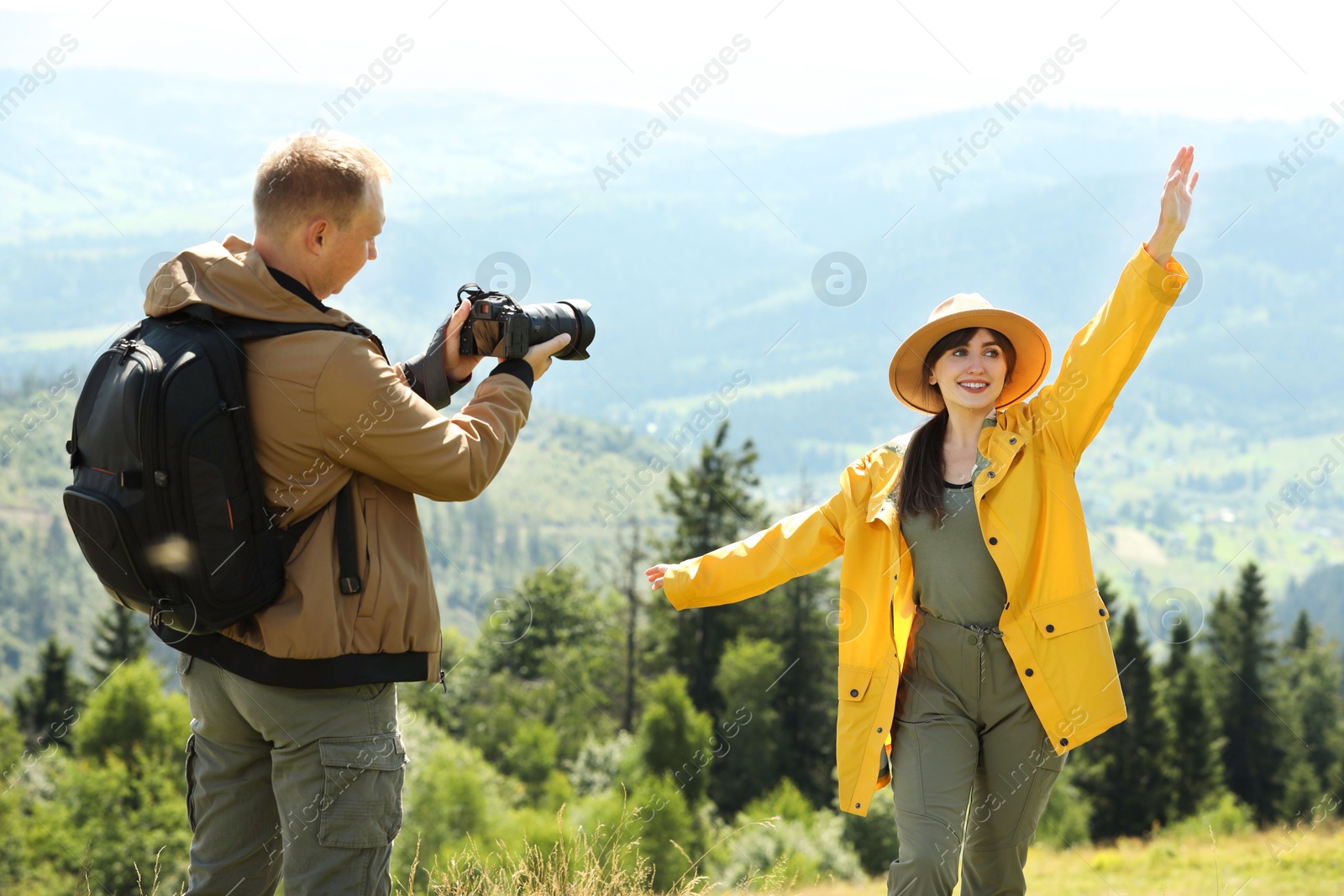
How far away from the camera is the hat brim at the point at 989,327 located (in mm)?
3648

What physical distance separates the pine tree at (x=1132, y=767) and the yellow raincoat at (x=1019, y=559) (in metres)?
40.3

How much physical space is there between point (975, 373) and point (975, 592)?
0.71m

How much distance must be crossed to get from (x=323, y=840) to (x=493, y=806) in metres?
42.0

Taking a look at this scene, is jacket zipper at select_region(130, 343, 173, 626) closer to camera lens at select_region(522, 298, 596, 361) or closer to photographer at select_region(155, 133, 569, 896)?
photographer at select_region(155, 133, 569, 896)

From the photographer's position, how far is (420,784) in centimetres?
4178

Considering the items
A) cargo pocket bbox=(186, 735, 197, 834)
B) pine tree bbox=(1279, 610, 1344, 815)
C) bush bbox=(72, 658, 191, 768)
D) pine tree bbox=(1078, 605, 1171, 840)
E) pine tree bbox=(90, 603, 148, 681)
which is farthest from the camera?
pine tree bbox=(90, 603, 148, 681)

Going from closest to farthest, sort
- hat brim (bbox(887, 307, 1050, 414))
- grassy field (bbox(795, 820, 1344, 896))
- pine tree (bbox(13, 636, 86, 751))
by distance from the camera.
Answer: hat brim (bbox(887, 307, 1050, 414)) → grassy field (bbox(795, 820, 1344, 896)) → pine tree (bbox(13, 636, 86, 751))

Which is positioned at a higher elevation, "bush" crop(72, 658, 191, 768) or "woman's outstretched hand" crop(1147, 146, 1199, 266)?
"woman's outstretched hand" crop(1147, 146, 1199, 266)

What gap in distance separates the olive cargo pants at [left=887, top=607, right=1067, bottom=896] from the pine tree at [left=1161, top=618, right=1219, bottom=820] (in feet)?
138

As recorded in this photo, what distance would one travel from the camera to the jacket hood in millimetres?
2279

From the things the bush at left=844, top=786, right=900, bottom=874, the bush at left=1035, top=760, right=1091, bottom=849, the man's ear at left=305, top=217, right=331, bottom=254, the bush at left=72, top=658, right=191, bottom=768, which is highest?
the man's ear at left=305, top=217, right=331, bottom=254

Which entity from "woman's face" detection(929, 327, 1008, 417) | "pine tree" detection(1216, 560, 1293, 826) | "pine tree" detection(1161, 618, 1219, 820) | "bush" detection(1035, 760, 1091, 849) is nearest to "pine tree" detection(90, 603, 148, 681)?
"bush" detection(1035, 760, 1091, 849)

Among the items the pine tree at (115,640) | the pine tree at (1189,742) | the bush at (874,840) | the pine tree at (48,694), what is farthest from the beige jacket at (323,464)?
the pine tree at (115,640)

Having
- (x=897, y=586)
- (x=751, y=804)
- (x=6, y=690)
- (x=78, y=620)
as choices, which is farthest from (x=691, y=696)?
(x=78, y=620)
